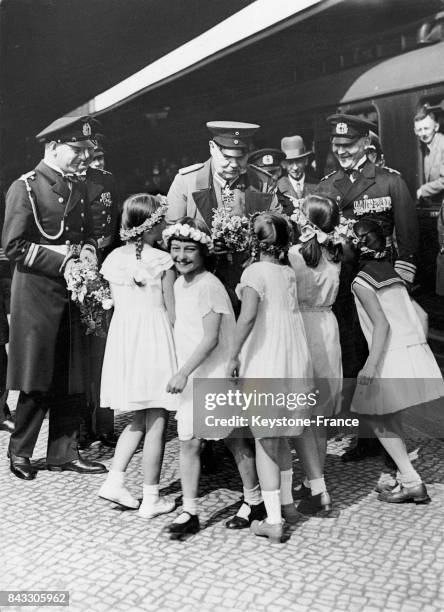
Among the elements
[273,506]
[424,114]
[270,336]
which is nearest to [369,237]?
[270,336]

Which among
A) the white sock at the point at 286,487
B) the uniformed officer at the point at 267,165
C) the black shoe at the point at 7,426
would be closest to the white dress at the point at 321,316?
the white sock at the point at 286,487

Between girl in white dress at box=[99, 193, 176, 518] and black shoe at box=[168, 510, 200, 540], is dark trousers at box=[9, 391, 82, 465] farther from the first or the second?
black shoe at box=[168, 510, 200, 540]

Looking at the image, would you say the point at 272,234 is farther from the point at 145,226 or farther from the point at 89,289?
the point at 89,289

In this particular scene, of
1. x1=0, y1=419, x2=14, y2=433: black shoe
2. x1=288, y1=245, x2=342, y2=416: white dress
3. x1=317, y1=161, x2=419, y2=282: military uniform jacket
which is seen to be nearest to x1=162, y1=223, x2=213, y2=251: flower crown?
x1=288, y1=245, x2=342, y2=416: white dress

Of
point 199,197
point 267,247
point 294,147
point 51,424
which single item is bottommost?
point 51,424

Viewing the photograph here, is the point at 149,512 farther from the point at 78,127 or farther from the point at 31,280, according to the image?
the point at 78,127

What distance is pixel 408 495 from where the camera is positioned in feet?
12.9

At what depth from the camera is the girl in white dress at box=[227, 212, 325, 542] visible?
3516mm

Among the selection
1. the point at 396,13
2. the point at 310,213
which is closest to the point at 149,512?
the point at 310,213

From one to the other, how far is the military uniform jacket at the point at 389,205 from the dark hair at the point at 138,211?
138 cm

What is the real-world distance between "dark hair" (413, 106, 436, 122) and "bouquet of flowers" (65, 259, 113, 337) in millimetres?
2391

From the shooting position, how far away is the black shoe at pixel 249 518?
369cm

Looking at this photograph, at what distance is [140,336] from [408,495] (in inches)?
59.7

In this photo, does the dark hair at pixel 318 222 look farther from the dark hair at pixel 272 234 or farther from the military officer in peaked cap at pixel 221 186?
the military officer in peaked cap at pixel 221 186
